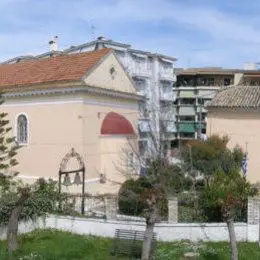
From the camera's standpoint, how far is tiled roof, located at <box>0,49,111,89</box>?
93.0 ft

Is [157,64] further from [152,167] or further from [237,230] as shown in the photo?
[237,230]

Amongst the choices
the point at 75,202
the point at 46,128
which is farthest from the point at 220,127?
the point at 75,202

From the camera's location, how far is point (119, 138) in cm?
3006

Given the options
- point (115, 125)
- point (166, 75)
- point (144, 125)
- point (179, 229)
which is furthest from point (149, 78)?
point (179, 229)

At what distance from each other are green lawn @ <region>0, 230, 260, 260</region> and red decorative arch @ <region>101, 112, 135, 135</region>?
10896 mm

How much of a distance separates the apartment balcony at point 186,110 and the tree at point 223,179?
3823cm

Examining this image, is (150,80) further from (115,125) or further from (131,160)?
(115,125)

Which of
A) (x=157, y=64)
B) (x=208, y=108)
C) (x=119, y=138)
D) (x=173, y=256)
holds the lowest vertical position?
(x=173, y=256)

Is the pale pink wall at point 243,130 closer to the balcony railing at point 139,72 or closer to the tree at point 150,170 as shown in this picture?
the tree at point 150,170

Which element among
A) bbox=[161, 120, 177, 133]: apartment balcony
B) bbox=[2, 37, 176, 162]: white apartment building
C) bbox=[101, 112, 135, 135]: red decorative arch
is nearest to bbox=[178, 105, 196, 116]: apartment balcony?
bbox=[2, 37, 176, 162]: white apartment building

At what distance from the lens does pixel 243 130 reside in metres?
30.4

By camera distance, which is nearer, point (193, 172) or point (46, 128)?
point (193, 172)

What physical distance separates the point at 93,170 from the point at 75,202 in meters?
7.60

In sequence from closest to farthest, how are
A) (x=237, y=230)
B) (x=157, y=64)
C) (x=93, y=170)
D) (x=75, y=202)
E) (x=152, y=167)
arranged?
(x=237, y=230), (x=75, y=202), (x=152, y=167), (x=93, y=170), (x=157, y=64)
